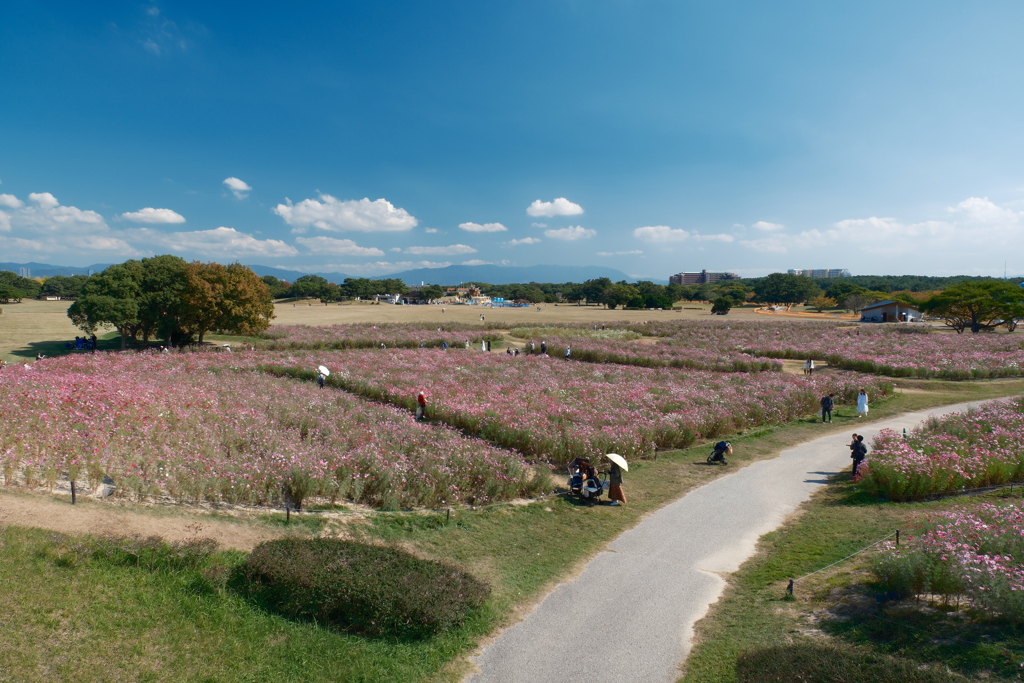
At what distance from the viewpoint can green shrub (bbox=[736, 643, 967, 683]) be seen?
602 centimetres

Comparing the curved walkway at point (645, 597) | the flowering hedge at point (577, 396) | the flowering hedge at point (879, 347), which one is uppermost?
the flowering hedge at point (879, 347)

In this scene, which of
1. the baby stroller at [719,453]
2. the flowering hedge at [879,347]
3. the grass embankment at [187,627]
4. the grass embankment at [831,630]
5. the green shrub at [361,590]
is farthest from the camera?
the flowering hedge at [879,347]

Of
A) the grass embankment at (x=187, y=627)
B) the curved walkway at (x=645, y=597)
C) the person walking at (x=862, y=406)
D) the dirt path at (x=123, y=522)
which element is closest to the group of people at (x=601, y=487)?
the curved walkway at (x=645, y=597)

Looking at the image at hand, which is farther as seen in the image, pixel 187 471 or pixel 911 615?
pixel 187 471

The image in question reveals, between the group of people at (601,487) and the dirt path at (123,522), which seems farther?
the group of people at (601,487)

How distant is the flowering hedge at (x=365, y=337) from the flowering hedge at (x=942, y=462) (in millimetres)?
36236

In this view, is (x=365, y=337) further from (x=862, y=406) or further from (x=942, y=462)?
(x=942, y=462)

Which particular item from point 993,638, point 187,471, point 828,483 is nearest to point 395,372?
point 187,471

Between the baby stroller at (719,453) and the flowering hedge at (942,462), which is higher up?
the flowering hedge at (942,462)

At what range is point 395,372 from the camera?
98.3ft

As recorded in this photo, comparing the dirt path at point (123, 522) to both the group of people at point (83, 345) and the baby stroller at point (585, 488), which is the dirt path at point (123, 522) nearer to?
the baby stroller at point (585, 488)

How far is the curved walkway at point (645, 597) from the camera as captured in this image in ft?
23.4

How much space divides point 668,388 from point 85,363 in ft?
101

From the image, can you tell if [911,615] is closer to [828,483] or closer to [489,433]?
[828,483]
